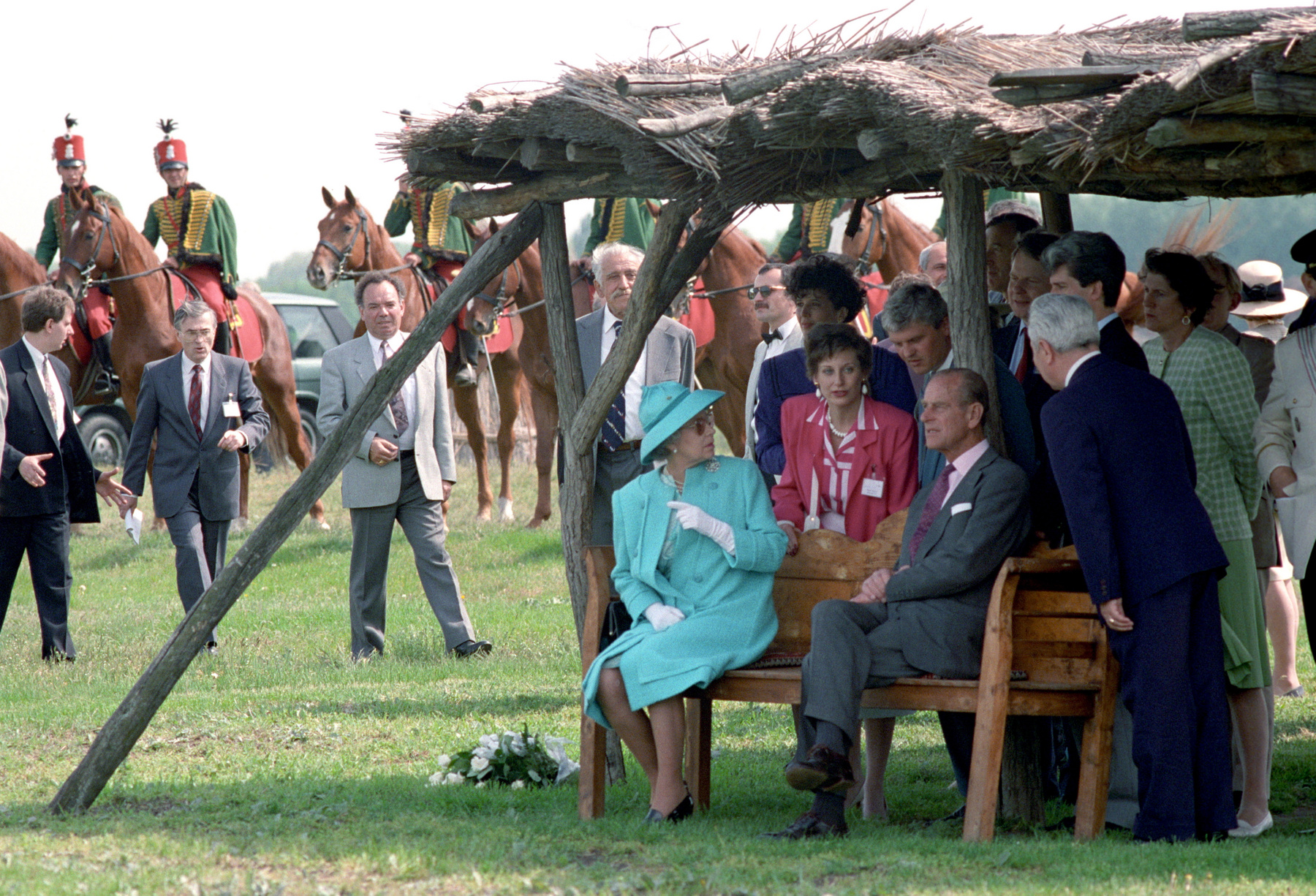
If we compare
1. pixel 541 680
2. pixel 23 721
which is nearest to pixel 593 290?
pixel 541 680

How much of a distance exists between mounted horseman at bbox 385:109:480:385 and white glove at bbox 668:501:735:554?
29.7 ft

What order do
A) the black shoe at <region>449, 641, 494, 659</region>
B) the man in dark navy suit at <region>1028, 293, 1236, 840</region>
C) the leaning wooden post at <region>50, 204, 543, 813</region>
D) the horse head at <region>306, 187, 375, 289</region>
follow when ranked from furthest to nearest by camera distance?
1. the horse head at <region>306, 187, 375, 289</region>
2. the black shoe at <region>449, 641, 494, 659</region>
3. the leaning wooden post at <region>50, 204, 543, 813</region>
4. the man in dark navy suit at <region>1028, 293, 1236, 840</region>

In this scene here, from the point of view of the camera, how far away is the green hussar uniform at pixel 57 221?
13.8 meters

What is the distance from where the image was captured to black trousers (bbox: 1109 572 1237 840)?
15.3ft

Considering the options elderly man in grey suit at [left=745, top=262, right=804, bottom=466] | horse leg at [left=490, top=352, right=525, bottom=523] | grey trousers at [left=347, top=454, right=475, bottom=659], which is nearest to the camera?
elderly man in grey suit at [left=745, top=262, right=804, bottom=466]

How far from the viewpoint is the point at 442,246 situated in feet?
47.0

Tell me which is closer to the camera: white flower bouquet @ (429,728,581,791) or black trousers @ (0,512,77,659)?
white flower bouquet @ (429,728,581,791)

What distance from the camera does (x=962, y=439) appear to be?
5012 mm

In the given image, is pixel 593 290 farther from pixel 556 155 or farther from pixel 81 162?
pixel 556 155

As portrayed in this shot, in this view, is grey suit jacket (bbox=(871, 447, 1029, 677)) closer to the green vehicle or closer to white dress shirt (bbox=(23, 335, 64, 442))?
white dress shirt (bbox=(23, 335, 64, 442))

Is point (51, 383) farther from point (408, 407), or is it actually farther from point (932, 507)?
point (932, 507)

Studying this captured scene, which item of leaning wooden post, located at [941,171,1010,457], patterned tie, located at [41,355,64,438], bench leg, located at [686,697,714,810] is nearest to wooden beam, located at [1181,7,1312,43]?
leaning wooden post, located at [941,171,1010,457]

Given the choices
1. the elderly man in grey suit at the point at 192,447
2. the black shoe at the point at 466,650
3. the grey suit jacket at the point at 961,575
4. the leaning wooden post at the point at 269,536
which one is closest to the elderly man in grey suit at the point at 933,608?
the grey suit jacket at the point at 961,575

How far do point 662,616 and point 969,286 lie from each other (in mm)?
1574
